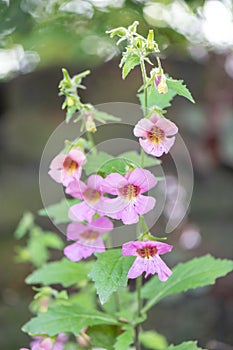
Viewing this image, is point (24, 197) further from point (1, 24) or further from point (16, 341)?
point (16, 341)

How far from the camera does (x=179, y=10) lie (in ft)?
7.45

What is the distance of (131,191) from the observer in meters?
0.65

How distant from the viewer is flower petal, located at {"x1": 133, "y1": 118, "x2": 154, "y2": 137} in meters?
0.65

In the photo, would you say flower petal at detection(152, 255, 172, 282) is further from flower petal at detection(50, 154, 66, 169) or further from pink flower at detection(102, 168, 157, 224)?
flower petal at detection(50, 154, 66, 169)

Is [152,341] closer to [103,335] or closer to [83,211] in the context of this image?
[103,335]

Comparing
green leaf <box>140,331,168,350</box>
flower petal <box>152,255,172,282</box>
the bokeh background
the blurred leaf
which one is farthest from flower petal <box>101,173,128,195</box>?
the bokeh background

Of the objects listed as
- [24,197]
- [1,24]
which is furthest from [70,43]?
[24,197]

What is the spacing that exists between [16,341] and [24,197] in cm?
119

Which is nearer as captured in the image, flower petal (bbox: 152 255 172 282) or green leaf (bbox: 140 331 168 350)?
flower petal (bbox: 152 255 172 282)

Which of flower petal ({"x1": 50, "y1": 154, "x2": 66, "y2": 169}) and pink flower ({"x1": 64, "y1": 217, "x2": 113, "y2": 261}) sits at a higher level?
flower petal ({"x1": 50, "y1": 154, "x2": 66, "y2": 169})

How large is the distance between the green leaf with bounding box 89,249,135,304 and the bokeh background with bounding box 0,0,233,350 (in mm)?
Answer: 1004

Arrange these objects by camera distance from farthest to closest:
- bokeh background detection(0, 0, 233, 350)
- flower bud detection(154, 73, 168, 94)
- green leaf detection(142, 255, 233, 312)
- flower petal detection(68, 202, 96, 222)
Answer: bokeh background detection(0, 0, 233, 350), green leaf detection(142, 255, 233, 312), flower petal detection(68, 202, 96, 222), flower bud detection(154, 73, 168, 94)

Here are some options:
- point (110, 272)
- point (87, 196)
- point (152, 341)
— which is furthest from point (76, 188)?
point (152, 341)

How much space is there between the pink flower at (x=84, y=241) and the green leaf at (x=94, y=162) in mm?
86
